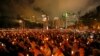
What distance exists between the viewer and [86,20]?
11788 cm

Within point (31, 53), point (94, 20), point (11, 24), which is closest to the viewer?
point (31, 53)

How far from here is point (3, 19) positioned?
11419 cm

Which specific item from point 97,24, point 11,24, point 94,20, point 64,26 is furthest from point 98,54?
point 64,26

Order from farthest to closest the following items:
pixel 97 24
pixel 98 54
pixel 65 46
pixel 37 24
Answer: pixel 37 24, pixel 97 24, pixel 65 46, pixel 98 54

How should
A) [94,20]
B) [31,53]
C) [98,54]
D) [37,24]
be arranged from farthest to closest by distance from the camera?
[37,24] < [94,20] < [31,53] < [98,54]

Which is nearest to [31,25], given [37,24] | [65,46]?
[37,24]

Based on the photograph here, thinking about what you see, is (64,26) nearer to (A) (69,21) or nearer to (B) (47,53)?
(A) (69,21)

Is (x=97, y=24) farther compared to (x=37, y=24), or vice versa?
(x=37, y=24)

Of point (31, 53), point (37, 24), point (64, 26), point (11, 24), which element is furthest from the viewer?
point (37, 24)

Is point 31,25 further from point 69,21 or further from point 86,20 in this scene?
point 86,20

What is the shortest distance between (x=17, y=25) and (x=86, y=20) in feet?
98.9

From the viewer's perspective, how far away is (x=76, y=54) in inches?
786

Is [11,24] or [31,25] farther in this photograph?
[31,25]

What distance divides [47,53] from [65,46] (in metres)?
3.67
